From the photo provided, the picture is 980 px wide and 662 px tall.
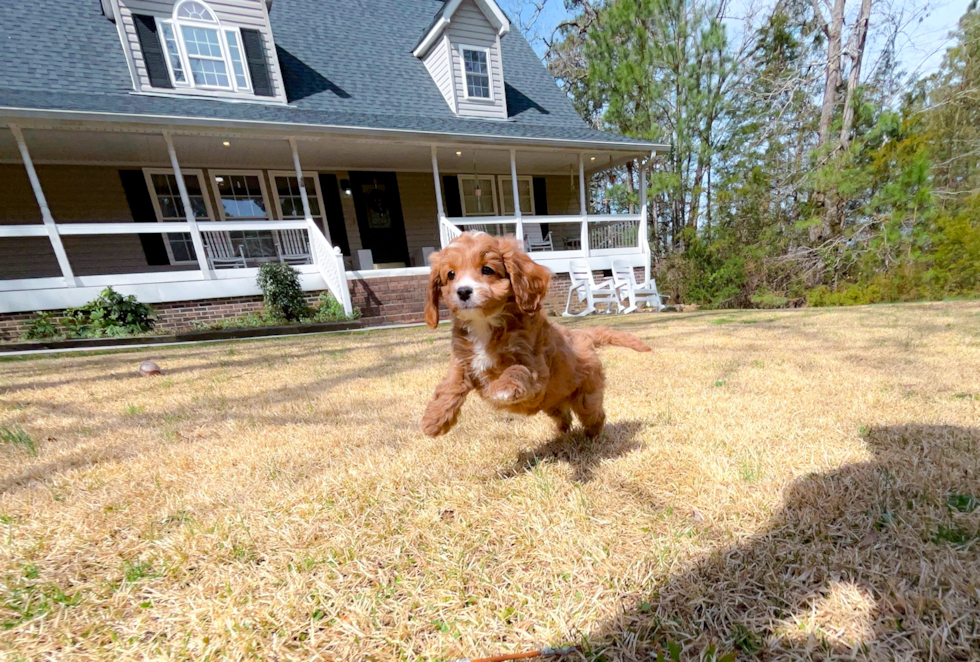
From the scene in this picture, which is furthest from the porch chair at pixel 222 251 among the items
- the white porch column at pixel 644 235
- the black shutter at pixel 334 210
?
the white porch column at pixel 644 235

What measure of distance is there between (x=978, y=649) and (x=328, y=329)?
374 inches

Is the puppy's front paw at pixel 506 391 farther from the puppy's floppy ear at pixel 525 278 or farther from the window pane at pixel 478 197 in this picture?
the window pane at pixel 478 197

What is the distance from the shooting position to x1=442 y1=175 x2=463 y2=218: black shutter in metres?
13.6

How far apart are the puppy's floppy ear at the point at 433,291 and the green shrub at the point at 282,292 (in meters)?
8.22

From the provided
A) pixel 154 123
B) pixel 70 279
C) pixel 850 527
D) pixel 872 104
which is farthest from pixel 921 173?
pixel 70 279

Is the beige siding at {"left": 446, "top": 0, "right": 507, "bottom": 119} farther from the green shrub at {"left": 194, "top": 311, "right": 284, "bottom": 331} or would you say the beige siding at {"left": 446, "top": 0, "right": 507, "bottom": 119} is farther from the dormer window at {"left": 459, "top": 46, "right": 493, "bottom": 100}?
the green shrub at {"left": 194, "top": 311, "right": 284, "bottom": 331}

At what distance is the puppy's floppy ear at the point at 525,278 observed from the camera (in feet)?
6.78

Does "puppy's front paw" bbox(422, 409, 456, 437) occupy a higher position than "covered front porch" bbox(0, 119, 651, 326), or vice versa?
"covered front porch" bbox(0, 119, 651, 326)

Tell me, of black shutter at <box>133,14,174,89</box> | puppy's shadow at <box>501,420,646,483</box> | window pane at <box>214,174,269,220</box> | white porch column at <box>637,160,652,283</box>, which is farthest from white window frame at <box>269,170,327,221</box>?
puppy's shadow at <box>501,420,646,483</box>

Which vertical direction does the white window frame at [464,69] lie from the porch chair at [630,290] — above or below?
above

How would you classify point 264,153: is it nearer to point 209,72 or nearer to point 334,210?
point 209,72

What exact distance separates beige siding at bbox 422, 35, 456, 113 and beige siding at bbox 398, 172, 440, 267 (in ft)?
8.24

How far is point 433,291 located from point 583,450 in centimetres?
134

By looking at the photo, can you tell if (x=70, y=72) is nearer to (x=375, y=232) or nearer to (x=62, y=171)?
(x=62, y=171)
